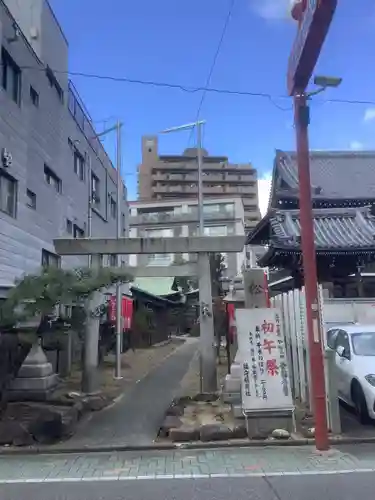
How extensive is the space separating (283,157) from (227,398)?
553 inches

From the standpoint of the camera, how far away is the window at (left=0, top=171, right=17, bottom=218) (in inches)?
→ 561

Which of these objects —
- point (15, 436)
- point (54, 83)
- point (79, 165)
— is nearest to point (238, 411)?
point (15, 436)

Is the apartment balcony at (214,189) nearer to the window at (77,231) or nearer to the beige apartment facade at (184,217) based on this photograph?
the beige apartment facade at (184,217)

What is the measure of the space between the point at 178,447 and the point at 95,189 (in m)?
20.7

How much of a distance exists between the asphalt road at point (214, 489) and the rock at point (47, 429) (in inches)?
86.0

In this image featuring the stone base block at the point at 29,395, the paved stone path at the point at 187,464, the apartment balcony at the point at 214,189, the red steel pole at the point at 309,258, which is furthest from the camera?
the apartment balcony at the point at 214,189

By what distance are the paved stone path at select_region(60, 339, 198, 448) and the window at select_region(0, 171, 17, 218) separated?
644cm

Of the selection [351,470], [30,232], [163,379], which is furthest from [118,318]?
[351,470]

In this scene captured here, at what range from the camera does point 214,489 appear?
5742mm

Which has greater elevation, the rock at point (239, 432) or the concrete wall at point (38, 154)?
the concrete wall at point (38, 154)

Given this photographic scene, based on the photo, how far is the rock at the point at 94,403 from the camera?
10.9 metres

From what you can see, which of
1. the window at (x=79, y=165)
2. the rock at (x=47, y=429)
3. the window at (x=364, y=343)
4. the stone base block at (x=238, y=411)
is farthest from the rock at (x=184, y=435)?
the window at (x=79, y=165)

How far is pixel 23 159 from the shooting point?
51.2ft

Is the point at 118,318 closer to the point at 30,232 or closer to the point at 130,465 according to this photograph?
the point at 30,232
